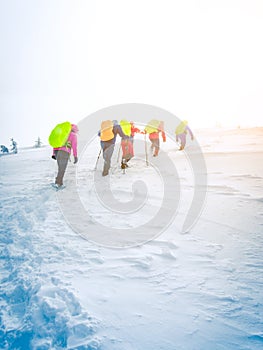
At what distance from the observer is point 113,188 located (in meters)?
6.62

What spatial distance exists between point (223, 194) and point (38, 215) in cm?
424

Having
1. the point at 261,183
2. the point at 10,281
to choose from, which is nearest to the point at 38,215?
the point at 10,281

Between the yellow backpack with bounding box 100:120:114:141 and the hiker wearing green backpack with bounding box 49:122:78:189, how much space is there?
4.70ft

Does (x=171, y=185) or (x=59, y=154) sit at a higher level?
(x=59, y=154)

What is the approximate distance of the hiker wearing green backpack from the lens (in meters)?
6.75

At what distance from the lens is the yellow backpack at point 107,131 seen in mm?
8438

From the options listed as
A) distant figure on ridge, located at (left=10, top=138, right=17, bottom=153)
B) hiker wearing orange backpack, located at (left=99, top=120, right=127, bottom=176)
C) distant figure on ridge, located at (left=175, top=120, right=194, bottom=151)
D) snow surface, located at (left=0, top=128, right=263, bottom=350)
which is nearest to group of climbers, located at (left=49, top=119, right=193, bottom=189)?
hiker wearing orange backpack, located at (left=99, top=120, right=127, bottom=176)

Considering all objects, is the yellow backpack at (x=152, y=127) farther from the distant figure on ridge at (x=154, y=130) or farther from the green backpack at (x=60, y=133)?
the green backpack at (x=60, y=133)

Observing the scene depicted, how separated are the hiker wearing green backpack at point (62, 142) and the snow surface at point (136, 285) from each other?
2592 millimetres

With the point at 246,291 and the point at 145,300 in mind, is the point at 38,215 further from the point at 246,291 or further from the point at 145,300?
the point at 246,291

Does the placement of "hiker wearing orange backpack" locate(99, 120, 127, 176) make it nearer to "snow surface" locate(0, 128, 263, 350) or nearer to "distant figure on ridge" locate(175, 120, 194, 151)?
"snow surface" locate(0, 128, 263, 350)

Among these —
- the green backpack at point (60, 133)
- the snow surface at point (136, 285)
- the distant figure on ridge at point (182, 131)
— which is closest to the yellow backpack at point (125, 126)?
the green backpack at point (60, 133)

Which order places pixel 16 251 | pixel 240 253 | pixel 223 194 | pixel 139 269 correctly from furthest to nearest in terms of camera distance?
Result: pixel 223 194 → pixel 16 251 → pixel 240 253 → pixel 139 269

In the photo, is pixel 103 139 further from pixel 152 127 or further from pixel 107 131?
pixel 152 127
